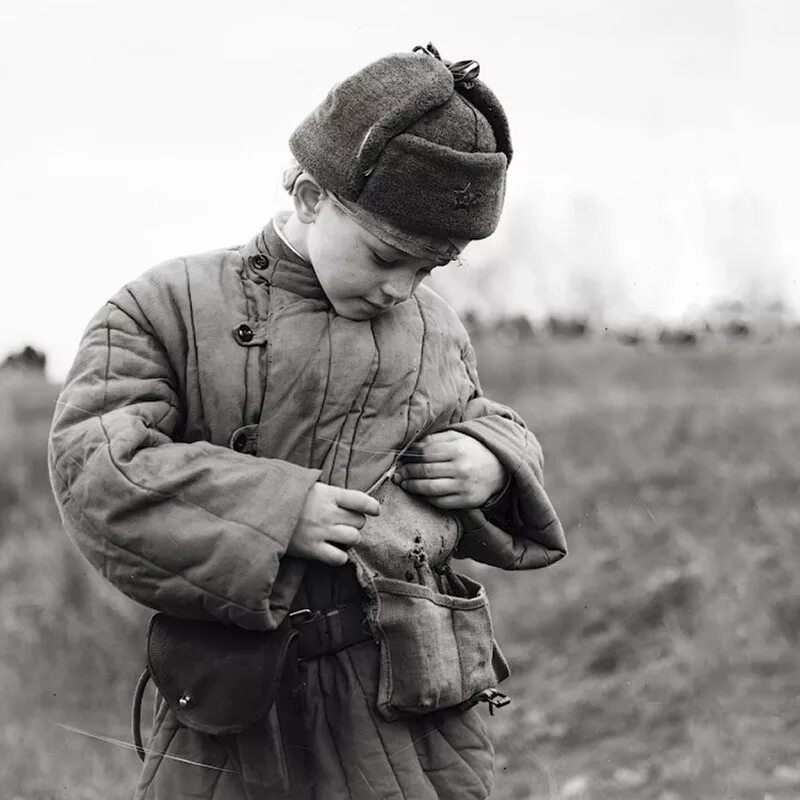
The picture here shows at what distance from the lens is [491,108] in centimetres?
214

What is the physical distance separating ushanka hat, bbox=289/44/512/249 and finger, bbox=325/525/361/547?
0.52m

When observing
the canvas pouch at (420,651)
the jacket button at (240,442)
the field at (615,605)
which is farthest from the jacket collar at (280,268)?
the field at (615,605)

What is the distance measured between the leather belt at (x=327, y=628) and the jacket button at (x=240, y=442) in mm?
312

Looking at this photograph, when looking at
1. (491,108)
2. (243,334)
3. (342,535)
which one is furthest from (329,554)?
(491,108)

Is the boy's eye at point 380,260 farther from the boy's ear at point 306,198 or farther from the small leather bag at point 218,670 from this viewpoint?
the small leather bag at point 218,670

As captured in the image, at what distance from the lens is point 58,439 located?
204cm

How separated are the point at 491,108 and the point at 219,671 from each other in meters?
1.07

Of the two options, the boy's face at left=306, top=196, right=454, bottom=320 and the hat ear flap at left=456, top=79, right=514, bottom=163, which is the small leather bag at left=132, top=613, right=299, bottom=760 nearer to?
the boy's face at left=306, top=196, right=454, bottom=320

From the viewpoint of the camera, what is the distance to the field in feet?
16.9

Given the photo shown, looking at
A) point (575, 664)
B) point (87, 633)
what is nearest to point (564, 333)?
point (575, 664)

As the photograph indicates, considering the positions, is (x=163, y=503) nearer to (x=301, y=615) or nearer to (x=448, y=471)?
(x=301, y=615)

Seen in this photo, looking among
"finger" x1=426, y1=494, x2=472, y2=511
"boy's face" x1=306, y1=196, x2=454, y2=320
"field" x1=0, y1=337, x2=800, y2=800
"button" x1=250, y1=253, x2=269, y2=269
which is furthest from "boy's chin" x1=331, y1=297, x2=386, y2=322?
"field" x1=0, y1=337, x2=800, y2=800

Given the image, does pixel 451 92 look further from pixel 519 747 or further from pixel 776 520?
pixel 776 520

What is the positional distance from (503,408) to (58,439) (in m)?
0.91
